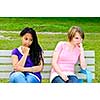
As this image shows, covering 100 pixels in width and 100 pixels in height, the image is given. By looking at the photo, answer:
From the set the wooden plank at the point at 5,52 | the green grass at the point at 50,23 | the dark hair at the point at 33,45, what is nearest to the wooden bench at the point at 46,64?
the wooden plank at the point at 5,52

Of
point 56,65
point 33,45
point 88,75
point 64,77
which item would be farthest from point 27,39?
point 88,75

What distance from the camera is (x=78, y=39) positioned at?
4059 mm

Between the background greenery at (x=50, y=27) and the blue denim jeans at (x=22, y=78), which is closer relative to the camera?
the blue denim jeans at (x=22, y=78)

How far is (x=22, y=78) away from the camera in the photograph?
12.9ft

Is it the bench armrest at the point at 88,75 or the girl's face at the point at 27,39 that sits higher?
the girl's face at the point at 27,39

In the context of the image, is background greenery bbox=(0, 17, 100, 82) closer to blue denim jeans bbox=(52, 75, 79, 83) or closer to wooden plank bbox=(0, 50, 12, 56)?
wooden plank bbox=(0, 50, 12, 56)

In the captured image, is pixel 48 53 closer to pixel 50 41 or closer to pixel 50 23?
pixel 50 41

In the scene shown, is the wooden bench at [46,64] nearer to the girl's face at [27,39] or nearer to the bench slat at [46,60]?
the bench slat at [46,60]

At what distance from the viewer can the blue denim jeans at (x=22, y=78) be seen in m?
3.94

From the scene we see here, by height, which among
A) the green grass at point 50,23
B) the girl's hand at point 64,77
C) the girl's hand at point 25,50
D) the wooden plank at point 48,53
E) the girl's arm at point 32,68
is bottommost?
the girl's hand at point 64,77
